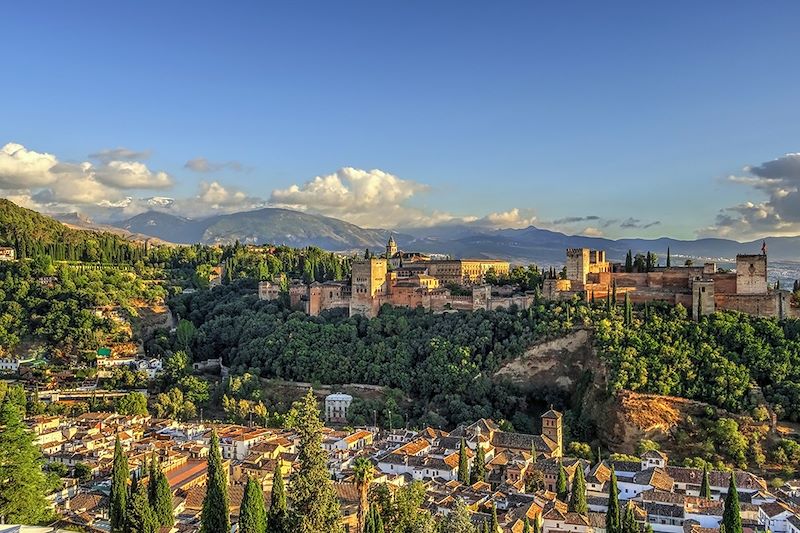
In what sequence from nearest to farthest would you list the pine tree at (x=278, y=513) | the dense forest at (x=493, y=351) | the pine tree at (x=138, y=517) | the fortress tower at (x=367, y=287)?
1. the pine tree at (x=278, y=513)
2. the pine tree at (x=138, y=517)
3. the dense forest at (x=493, y=351)
4. the fortress tower at (x=367, y=287)

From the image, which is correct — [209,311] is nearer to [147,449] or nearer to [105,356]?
[105,356]

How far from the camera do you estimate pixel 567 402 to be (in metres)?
35.2

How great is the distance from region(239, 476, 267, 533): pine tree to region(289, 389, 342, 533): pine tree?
7.92 ft

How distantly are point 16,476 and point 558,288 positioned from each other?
28.6m

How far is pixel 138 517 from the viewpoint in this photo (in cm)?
1644

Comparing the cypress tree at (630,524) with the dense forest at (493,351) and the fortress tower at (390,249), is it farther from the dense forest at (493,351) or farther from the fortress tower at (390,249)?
the fortress tower at (390,249)

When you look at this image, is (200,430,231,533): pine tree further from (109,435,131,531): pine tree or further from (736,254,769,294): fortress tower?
(736,254,769,294): fortress tower

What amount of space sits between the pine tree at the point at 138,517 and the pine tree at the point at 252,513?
2472 mm

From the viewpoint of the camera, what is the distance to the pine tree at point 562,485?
79.8 feet

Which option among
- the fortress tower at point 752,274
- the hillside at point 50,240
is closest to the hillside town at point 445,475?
the fortress tower at point 752,274

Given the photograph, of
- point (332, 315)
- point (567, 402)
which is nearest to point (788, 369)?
point (567, 402)

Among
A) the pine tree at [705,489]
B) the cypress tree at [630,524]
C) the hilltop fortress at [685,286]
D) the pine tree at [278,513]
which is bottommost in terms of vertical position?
the pine tree at [705,489]

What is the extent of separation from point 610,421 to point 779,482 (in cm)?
730

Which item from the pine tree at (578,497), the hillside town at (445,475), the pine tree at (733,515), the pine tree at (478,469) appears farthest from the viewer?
the pine tree at (478,469)
